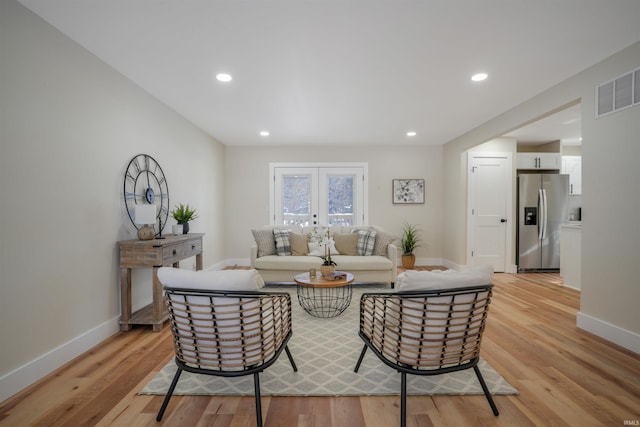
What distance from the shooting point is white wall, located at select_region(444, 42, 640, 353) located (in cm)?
245

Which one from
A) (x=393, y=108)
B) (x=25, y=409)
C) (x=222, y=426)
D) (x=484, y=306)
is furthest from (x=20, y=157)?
(x=393, y=108)

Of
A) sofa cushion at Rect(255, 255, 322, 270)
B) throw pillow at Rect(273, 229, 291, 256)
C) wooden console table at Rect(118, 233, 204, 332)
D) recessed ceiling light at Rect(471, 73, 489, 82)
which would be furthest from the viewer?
throw pillow at Rect(273, 229, 291, 256)

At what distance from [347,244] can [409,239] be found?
182 cm

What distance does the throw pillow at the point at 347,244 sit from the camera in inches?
183

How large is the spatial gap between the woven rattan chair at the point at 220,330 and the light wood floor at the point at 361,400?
27 centimetres

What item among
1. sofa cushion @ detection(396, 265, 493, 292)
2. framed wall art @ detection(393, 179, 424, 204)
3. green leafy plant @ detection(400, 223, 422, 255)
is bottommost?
green leafy plant @ detection(400, 223, 422, 255)

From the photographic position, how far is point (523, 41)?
2.33m

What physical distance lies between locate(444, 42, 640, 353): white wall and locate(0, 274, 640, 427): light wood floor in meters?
0.31

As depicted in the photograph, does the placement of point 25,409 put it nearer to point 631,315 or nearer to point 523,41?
point 523,41

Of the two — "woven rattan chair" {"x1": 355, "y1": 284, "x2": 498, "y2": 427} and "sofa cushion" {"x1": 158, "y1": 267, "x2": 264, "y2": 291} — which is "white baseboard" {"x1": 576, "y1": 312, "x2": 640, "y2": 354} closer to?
"woven rattan chair" {"x1": 355, "y1": 284, "x2": 498, "y2": 427}

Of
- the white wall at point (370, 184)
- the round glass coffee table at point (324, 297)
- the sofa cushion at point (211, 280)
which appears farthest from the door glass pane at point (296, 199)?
the sofa cushion at point (211, 280)

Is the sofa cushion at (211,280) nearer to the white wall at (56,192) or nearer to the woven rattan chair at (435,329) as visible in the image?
the woven rattan chair at (435,329)

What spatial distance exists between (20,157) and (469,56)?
350 centimetres

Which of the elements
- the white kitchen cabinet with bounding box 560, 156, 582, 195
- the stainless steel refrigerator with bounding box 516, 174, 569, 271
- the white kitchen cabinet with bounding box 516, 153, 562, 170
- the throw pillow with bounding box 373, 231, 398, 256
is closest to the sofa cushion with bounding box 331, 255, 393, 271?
the throw pillow with bounding box 373, 231, 398, 256
